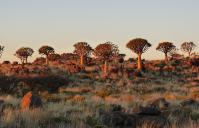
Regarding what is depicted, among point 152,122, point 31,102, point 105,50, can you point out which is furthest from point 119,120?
point 105,50

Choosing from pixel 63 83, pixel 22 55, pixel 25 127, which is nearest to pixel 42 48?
pixel 22 55

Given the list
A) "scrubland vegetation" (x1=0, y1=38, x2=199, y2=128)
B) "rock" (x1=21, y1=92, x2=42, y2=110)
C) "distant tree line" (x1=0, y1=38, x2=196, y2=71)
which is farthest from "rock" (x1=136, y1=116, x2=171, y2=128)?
"distant tree line" (x1=0, y1=38, x2=196, y2=71)

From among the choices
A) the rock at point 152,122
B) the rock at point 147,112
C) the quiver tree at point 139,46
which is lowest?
the rock at point 152,122

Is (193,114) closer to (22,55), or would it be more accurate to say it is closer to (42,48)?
(42,48)

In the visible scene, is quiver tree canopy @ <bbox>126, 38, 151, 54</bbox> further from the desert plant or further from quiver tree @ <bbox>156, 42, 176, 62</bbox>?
the desert plant

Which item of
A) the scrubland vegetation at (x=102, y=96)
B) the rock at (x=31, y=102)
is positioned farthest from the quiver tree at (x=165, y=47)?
the rock at (x=31, y=102)

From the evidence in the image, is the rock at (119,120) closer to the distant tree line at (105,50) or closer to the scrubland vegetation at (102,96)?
the scrubland vegetation at (102,96)

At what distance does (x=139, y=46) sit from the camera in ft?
227

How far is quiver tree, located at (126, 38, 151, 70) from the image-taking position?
226ft

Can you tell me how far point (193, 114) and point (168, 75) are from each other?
48.1 meters

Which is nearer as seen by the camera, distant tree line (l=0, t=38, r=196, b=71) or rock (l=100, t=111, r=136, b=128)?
rock (l=100, t=111, r=136, b=128)

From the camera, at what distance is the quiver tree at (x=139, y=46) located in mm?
69000

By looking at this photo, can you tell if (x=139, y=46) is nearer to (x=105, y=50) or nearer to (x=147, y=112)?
(x=105, y=50)

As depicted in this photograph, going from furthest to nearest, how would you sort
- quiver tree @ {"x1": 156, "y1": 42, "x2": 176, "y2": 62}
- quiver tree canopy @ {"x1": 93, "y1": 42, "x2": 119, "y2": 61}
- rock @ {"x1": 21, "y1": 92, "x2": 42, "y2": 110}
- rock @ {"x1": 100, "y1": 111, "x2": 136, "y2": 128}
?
1. quiver tree @ {"x1": 156, "y1": 42, "x2": 176, "y2": 62}
2. quiver tree canopy @ {"x1": 93, "y1": 42, "x2": 119, "y2": 61}
3. rock @ {"x1": 21, "y1": 92, "x2": 42, "y2": 110}
4. rock @ {"x1": 100, "y1": 111, "x2": 136, "y2": 128}
